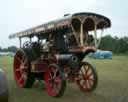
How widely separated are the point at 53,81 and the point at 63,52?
2.59 ft

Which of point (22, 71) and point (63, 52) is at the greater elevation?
point (63, 52)

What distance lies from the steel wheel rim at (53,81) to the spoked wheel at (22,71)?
116 cm

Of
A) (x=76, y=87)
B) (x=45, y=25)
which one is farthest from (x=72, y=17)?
(x=76, y=87)

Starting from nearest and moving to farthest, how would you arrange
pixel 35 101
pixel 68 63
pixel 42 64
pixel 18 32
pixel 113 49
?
pixel 35 101, pixel 68 63, pixel 42 64, pixel 18 32, pixel 113 49

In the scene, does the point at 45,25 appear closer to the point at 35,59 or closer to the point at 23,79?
the point at 35,59

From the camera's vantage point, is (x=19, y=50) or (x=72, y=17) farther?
(x=19, y=50)

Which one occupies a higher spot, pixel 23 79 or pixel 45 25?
pixel 45 25

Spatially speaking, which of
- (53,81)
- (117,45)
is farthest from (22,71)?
(117,45)

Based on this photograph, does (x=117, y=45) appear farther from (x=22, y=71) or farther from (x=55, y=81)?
(x=55, y=81)

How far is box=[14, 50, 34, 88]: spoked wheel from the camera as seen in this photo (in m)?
10.3

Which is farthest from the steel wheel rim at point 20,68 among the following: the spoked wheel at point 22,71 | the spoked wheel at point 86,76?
the spoked wheel at point 86,76

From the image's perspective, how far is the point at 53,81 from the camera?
904 cm

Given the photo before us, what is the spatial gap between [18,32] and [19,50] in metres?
0.92

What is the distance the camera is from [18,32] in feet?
37.5
